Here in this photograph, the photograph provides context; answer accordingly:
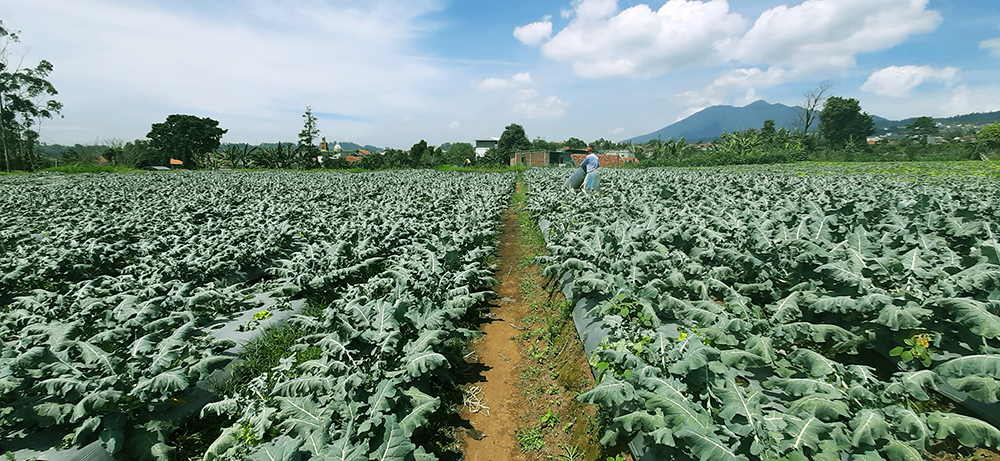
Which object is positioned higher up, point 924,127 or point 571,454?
point 924,127

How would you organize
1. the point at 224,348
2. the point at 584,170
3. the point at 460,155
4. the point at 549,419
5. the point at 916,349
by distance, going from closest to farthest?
1. the point at 916,349
2. the point at 549,419
3. the point at 224,348
4. the point at 584,170
5. the point at 460,155

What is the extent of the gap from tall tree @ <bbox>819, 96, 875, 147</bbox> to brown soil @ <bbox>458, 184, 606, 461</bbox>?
11799 centimetres

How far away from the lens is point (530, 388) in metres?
4.36

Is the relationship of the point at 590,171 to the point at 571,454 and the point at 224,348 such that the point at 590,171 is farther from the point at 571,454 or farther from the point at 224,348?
the point at 224,348

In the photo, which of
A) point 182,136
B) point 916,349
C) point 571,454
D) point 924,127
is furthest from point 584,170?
point 924,127

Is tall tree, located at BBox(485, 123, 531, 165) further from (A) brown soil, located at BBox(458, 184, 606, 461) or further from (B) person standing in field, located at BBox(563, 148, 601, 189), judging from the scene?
(A) brown soil, located at BBox(458, 184, 606, 461)

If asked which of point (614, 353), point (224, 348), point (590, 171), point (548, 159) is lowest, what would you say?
point (224, 348)

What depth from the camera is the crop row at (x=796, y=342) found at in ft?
7.48

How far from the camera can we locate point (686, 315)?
3.85m

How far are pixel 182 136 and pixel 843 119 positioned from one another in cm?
15315

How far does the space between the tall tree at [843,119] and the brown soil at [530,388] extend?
387 ft

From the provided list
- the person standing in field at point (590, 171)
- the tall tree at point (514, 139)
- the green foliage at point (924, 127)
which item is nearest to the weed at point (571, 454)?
the person standing in field at point (590, 171)

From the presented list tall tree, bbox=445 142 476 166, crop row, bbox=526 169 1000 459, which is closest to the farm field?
crop row, bbox=526 169 1000 459

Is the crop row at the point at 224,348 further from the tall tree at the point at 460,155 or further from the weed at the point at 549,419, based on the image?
the tall tree at the point at 460,155
